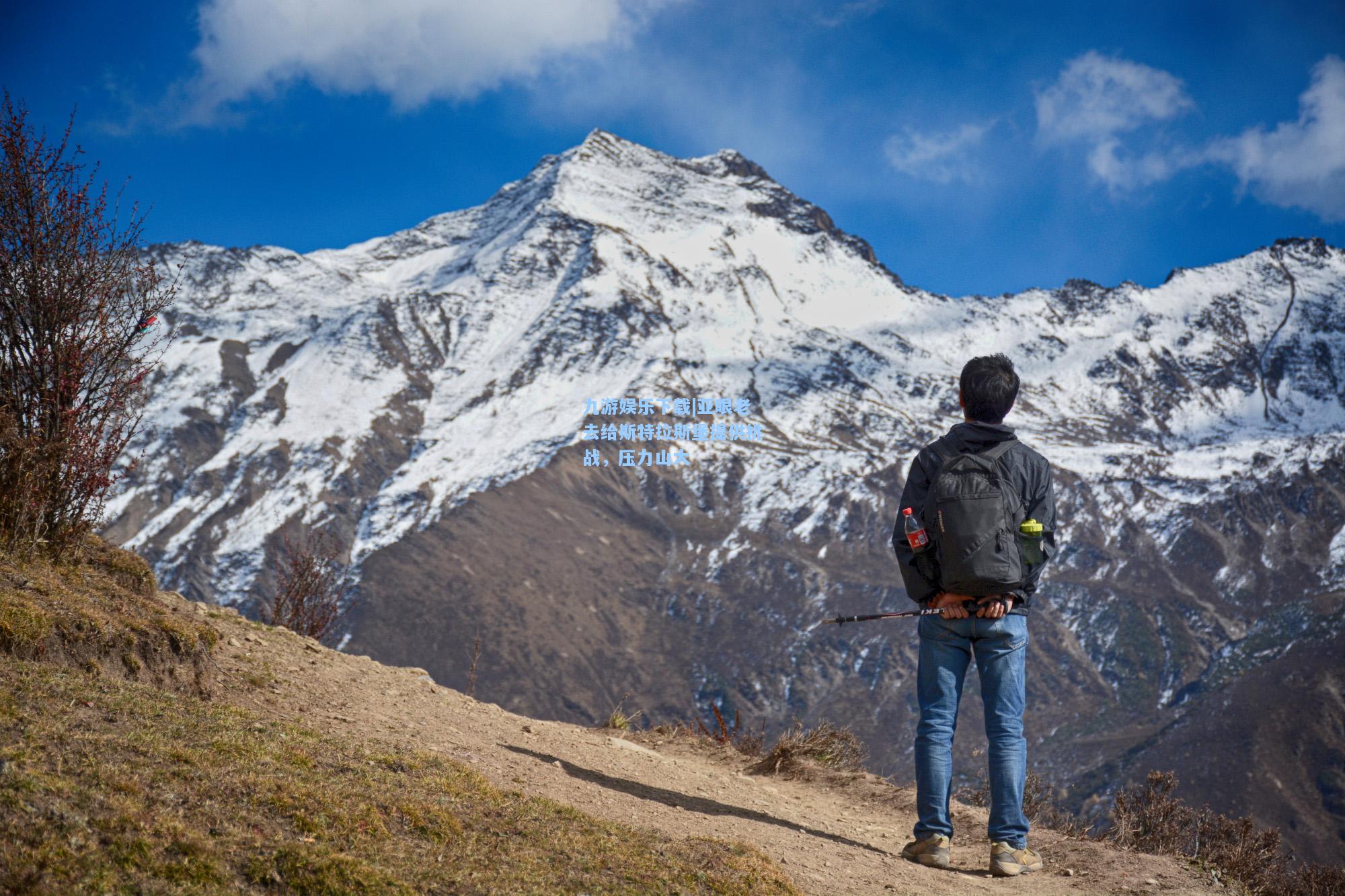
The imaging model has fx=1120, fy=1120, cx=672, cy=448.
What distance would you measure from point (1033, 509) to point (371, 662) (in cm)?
617

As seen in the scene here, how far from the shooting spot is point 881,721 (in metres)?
194

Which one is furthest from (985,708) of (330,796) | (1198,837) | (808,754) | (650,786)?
(1198,837)

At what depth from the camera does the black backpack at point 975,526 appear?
20.2 ft

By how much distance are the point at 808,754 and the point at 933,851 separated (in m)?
4.02

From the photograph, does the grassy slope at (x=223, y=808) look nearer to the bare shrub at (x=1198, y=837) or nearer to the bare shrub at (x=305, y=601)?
the bare shrub at (x=1198, y=837)

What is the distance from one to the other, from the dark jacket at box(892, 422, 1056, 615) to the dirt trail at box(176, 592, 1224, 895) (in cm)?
162

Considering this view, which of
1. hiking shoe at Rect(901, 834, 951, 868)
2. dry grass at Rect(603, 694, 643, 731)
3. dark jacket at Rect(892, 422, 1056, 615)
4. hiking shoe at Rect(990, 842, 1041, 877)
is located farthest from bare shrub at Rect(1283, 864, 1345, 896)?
dry grass at Rect(603, 694, 643, 731)

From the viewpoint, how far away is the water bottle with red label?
6332 millimetres

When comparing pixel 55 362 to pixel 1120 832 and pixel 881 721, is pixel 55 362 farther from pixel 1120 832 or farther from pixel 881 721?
pixel 881 721

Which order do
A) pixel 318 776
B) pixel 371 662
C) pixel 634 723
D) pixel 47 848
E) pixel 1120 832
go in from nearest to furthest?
pixel 47 848
pixel 318 776
pixel 1120 832
pixel 371 662
pixel 634 723

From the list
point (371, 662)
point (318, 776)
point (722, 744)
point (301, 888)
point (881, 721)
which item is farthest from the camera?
point (881, 721)

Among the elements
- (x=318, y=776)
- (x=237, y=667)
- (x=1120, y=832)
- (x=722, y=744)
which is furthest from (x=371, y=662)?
(x=1120, y=832)

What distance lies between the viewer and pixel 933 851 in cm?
667

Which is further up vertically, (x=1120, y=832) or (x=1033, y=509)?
(x=1033, y=509)
